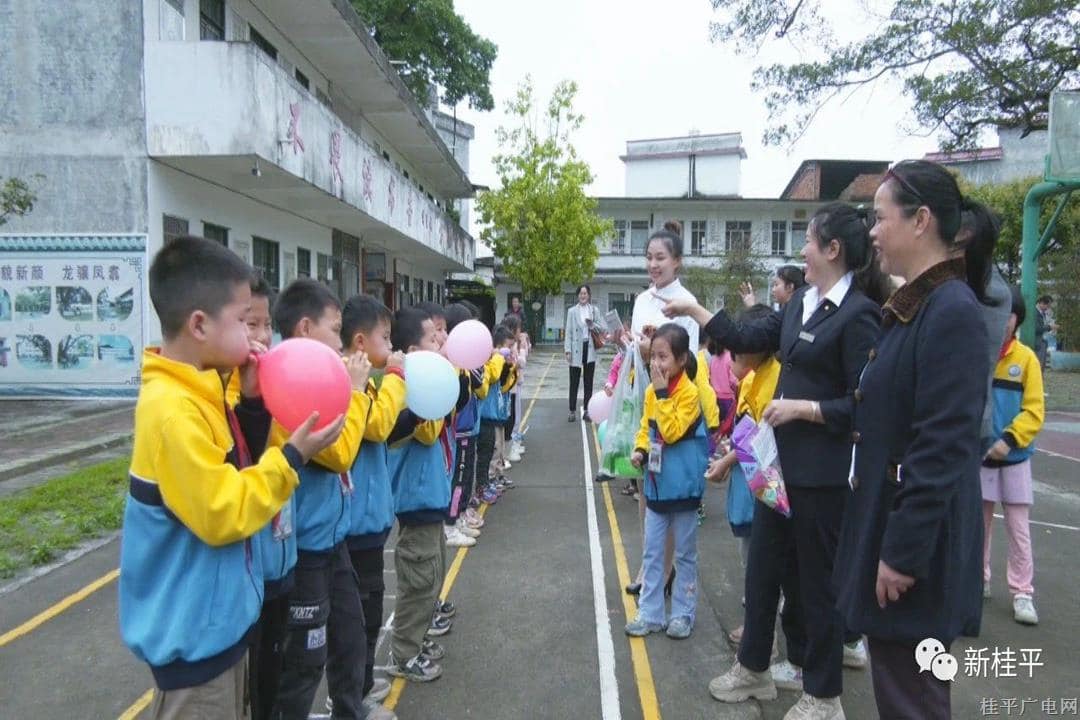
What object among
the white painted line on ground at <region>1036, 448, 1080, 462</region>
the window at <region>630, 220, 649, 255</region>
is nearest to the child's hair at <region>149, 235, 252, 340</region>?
the white painted line on ground at <region>1036, 448, 1080, 462</region>

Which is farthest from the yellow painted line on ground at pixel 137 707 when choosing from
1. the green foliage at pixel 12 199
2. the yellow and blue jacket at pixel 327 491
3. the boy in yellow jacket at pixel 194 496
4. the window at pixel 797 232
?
the window at pixel 797 232

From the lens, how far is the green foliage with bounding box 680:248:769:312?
84.1 feet

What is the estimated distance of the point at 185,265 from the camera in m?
1.89

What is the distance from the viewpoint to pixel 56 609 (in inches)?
160

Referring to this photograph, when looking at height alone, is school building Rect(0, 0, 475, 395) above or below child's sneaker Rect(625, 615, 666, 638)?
above

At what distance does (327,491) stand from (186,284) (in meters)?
0.93

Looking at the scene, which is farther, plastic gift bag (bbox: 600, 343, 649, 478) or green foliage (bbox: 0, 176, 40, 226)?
green foliage (bbox: 0, 176, 40, 226)

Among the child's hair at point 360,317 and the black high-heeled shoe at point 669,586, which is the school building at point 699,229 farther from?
the child's hair at point 360,317

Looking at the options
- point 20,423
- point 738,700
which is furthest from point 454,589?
point 20,423

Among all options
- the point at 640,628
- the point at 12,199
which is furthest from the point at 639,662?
the point at 12,199

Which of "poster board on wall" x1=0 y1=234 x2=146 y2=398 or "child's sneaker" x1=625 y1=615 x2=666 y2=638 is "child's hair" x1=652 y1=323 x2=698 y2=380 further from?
"poster board on wall" x1=0 y1=234 x2=146 y2=398

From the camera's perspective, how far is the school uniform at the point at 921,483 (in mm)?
1902

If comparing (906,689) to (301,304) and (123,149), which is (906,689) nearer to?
(301,304)

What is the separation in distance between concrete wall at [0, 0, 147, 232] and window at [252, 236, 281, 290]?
3.02 metres
